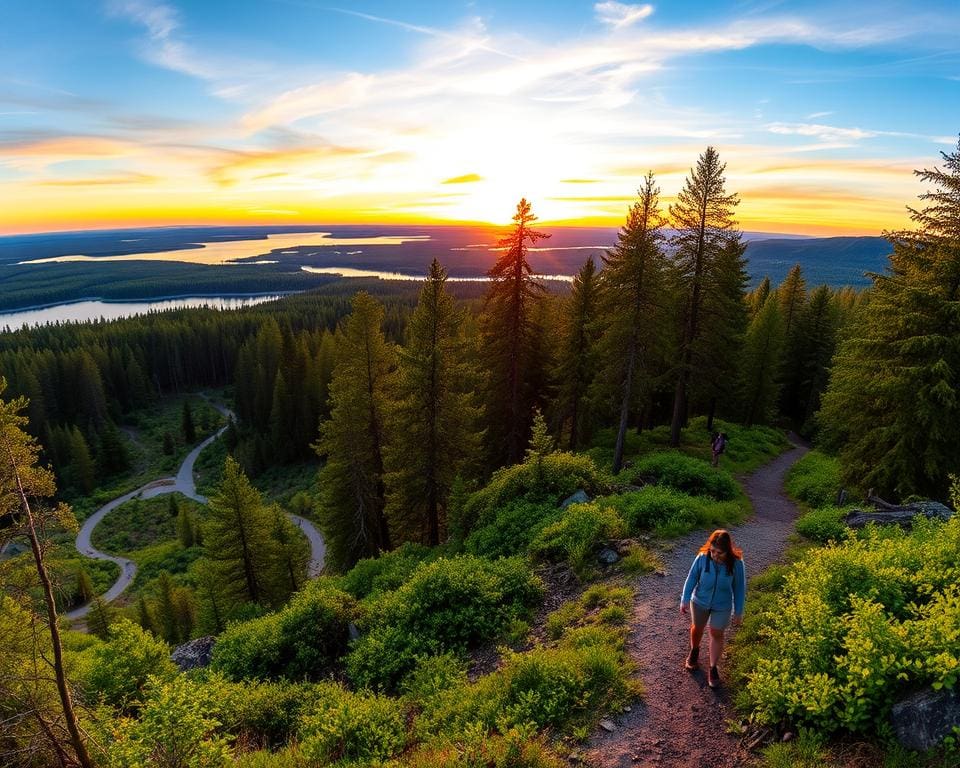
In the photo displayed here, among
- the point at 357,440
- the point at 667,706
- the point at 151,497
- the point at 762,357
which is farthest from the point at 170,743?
the point at 151,497

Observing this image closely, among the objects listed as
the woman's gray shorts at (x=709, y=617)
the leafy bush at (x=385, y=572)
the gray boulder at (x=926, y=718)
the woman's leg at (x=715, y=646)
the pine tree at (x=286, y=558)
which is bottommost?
the pine tree at (x=286, y=558)

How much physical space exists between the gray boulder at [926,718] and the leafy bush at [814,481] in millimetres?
15005

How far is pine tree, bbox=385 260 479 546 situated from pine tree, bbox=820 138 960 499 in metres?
14.8

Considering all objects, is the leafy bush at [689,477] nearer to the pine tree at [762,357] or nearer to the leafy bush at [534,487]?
the leafy bush at [534,487]

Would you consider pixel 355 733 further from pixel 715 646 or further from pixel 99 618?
pixel 99 618

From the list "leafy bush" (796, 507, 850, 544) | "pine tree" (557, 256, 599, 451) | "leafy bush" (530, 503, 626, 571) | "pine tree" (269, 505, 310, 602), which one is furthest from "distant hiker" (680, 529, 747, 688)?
"pine tree" (269, 505, 310, 602)

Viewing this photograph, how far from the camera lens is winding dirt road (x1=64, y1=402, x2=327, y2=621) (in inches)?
1611

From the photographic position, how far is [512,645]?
33.5 ft

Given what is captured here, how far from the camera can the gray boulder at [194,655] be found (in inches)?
615

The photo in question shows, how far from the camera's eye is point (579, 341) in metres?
27.8

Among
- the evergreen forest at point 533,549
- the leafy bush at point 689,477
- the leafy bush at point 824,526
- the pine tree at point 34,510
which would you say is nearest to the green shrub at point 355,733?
the evergreen forest at point 533,549

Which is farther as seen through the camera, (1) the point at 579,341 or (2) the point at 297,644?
(1) the point at 579,341

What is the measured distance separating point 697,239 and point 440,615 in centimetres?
2112

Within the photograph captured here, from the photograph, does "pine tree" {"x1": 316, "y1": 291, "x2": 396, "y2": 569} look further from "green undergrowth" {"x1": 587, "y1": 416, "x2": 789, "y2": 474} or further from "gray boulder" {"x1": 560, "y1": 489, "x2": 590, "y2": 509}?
"green undergrowth" {"x1": 587, "y1": 416, "x2": 789, "y2": 474}
